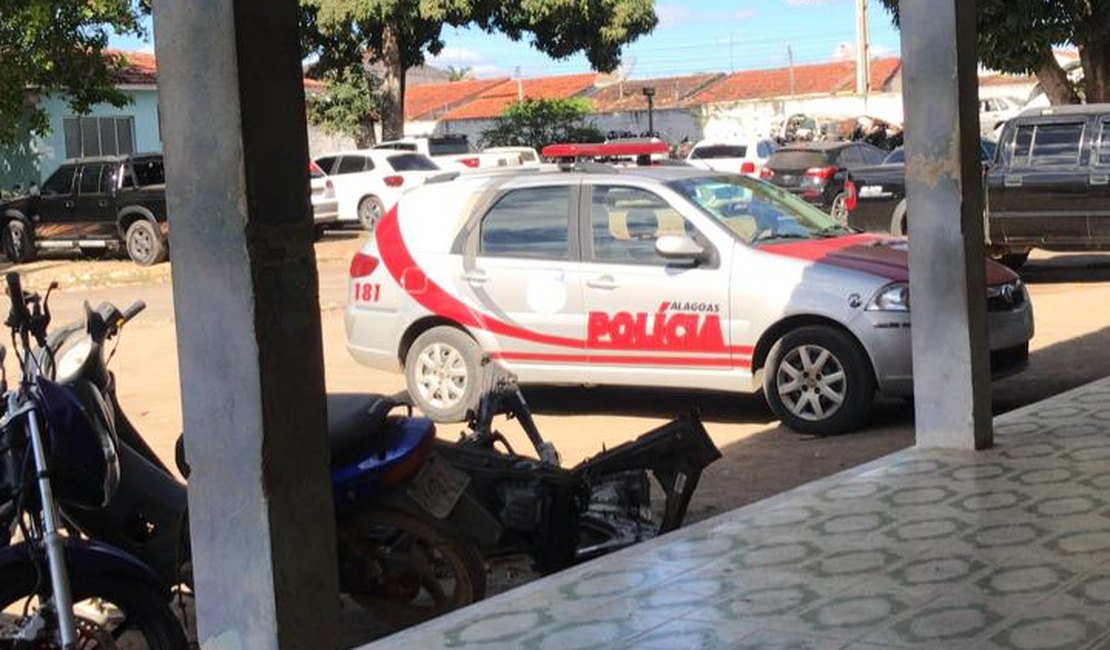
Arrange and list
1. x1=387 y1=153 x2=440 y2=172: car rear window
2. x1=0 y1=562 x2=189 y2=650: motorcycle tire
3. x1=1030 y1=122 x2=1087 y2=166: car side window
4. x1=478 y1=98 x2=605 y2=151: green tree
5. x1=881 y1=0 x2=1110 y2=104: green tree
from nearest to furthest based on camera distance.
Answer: x1=0 y1=562 x2=189 y2=650: motorcycle tire → x1=1030 y1=122 x2=1087 y2=166: car side window → x1=881 y1=0 x2=1110 y2=104: green tree → x1=387 y1=153 x2=440 y2=172: car rear window → x1=478 y1=98 x2=605 y2=151: green tree

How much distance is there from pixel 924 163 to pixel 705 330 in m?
2.51

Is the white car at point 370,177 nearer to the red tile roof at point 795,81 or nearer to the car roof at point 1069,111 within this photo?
the car roof at point 1069,111

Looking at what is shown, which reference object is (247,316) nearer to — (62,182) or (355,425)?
(355,425)

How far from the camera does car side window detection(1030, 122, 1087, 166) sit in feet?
54.0

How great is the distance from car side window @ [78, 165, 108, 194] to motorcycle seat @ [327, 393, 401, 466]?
20.5 m

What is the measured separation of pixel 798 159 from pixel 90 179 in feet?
38.8

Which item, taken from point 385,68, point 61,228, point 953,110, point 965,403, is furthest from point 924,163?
point 385,68

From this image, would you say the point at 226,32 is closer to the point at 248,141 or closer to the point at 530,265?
the point at 248,141

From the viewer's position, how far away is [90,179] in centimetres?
2520

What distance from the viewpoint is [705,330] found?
9336 millimetres

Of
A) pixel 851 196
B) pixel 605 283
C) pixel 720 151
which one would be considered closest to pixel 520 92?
pixel 720 151

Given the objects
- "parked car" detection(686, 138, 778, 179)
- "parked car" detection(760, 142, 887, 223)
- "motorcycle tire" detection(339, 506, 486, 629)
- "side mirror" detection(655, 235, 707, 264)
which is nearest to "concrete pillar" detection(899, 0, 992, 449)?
"side mirror" detection(655, 235, 707, 264)

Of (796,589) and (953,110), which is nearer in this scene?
(796,589)

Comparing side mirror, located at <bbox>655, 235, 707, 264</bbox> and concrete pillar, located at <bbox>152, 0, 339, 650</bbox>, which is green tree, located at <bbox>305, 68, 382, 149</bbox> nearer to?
side mirror, located at <bbox>655, 235, 707, 264</bbox>
